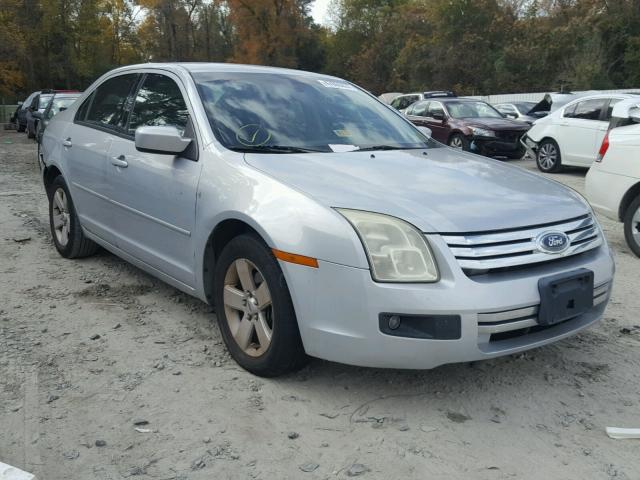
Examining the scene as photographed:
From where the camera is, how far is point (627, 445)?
278cm

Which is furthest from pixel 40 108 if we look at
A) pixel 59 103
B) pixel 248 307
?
pixel 248 307

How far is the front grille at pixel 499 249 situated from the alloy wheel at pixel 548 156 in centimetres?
1043

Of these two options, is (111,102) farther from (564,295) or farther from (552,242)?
(564,295)

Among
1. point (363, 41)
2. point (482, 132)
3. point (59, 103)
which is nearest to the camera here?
point (482, 132)

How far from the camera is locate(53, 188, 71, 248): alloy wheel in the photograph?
5512mm

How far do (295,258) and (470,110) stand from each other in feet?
43.6

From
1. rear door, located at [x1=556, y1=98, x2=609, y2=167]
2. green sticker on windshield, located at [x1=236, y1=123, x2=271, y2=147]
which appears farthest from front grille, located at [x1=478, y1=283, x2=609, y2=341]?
rear door, located at [x1=556, y1=98, x2=609, y2=167]

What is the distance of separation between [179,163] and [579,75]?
33.1 m

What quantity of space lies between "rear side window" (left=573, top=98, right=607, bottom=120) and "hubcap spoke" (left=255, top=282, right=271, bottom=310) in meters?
10.7

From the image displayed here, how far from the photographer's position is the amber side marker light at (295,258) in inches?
114

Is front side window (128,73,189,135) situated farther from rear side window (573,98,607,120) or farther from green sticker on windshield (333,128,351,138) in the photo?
rear side window (573,98,607,120)

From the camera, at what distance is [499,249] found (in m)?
2.88

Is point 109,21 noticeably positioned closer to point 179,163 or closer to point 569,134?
point 569,134

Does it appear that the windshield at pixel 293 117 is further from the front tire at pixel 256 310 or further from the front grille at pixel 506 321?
the front grille at pixel 506 321
